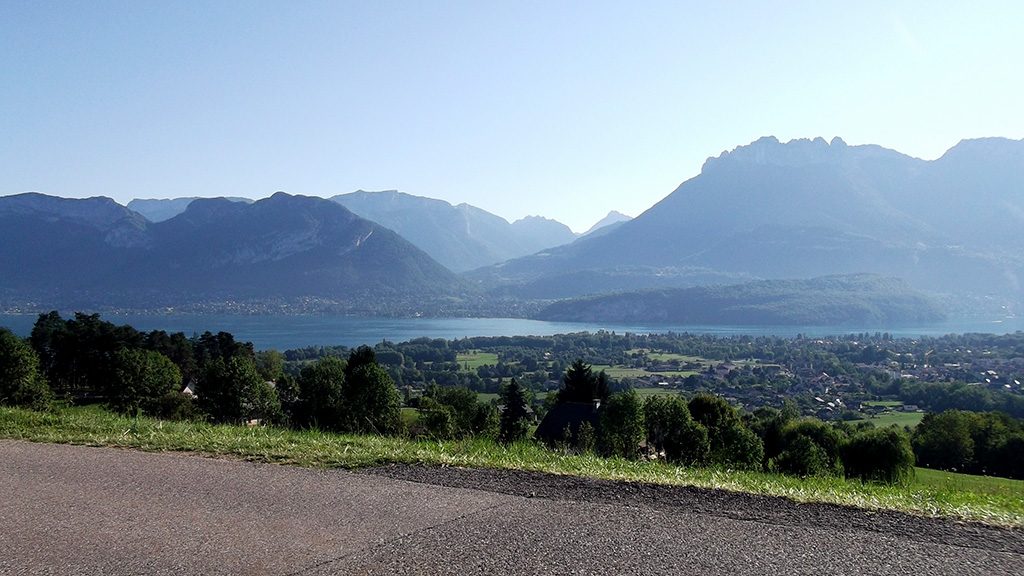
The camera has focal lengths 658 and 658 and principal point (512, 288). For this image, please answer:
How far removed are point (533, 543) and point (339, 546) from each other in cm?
146

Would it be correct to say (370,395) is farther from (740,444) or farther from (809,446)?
(809,446)

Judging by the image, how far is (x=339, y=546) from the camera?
4.95m

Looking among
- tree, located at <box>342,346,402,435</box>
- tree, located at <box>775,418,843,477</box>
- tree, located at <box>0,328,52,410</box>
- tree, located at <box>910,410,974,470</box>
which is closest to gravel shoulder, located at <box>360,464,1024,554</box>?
tree, located at <box>342,346,402,435</box>

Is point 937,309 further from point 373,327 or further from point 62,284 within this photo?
point 62,284

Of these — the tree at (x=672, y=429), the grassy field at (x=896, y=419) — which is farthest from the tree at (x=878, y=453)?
the grassy field at (x=896, y=419)

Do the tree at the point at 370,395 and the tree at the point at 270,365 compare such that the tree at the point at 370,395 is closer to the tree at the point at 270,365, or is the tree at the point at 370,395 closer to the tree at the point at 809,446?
the tree at the point at 809,446

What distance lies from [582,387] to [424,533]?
35048 millimetres

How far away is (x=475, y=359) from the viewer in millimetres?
92500

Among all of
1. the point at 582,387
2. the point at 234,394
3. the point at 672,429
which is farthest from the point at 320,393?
the point at 582,387

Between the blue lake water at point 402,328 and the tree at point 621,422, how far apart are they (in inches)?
3236

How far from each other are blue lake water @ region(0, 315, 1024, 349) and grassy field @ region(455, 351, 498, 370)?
61.2 feet

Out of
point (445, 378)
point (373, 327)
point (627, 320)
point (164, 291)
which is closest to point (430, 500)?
point (445, 378)

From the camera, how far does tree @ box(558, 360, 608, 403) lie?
39156 millimetres

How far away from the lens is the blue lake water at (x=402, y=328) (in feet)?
383
